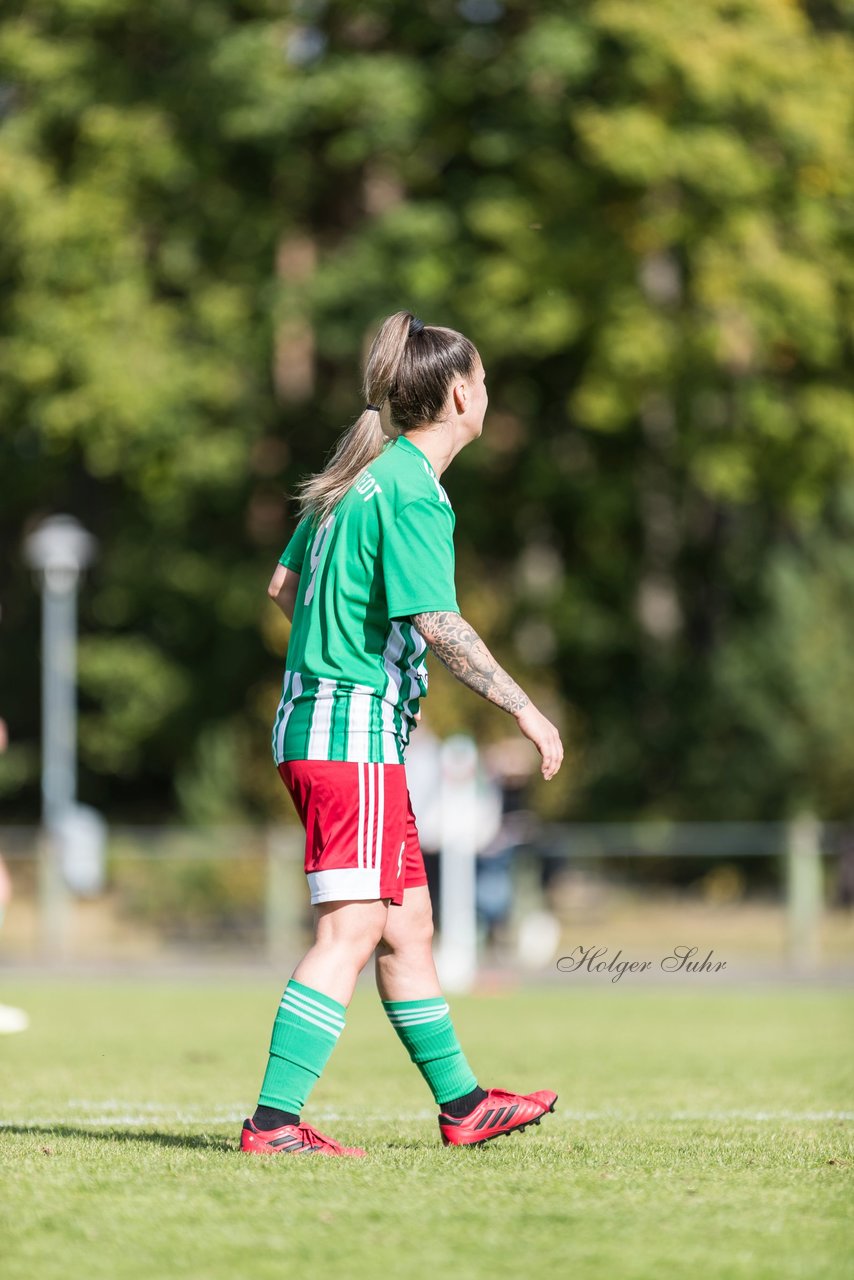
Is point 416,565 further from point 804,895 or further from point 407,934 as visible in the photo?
point 804,895

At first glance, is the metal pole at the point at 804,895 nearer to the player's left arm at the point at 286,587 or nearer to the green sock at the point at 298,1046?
the player's left arm at the point at 286,587

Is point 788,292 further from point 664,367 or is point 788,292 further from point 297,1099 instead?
point 297,1099

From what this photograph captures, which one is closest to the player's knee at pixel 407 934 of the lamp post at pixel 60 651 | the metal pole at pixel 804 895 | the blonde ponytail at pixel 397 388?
the blonde ponytail at pixel 397 388

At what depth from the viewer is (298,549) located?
5.36m

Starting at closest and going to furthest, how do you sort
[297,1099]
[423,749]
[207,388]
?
[297,1099], [423,749], [207,388]

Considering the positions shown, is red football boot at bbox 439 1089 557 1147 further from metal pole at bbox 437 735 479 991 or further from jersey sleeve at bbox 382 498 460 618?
metal pole at bbox 437 735 479 991

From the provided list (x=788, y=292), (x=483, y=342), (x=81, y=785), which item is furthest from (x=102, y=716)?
(x=788, y=292)

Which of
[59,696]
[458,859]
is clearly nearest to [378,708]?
[458,859]

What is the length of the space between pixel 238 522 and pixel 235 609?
1365 millimetres

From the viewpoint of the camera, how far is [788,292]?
2148 centimetres

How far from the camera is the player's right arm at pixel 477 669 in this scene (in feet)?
16.0

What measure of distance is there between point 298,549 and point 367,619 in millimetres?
371

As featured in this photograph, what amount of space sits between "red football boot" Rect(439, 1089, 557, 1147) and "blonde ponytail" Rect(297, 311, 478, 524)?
1.56 m

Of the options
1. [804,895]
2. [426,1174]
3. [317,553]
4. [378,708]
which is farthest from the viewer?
[804,895]
